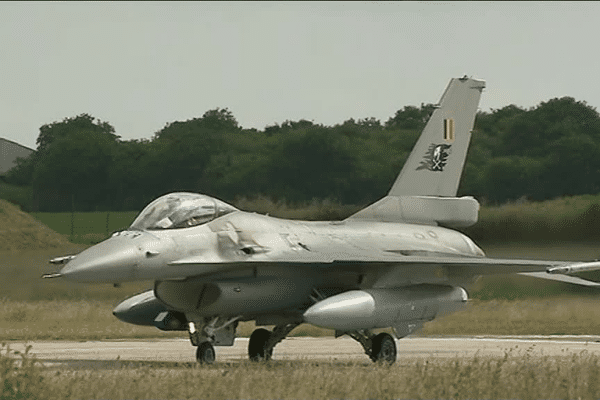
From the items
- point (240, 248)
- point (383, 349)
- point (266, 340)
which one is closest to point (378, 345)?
point (383, 349)

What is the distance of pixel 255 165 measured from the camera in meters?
31.9

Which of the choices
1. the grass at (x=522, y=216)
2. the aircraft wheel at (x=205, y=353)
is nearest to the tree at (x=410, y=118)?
the grass at (x=522, y=216)

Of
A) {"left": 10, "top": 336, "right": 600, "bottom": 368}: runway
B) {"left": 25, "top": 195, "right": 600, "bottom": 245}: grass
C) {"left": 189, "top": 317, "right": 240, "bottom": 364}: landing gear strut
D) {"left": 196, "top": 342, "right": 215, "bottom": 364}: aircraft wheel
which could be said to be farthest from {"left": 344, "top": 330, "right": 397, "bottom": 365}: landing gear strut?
{"left": 25, "top": 195, "right": 600, "bottom": 245}: grass

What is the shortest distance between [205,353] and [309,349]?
508 centimetres

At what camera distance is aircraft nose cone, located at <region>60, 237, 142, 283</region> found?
14625 millimetres

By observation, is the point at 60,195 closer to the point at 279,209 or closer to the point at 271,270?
the point at 279,209

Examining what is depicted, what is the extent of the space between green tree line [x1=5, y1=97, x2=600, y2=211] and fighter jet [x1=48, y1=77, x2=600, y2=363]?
1169 centimetres

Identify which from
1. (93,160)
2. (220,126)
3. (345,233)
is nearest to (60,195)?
(93,160)

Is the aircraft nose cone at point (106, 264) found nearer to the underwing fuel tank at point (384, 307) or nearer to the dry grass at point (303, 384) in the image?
the dry grass at point (303, 384)

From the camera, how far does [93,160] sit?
34219mm

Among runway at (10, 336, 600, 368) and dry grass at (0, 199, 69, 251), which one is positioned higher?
dry grass at (0, 199, 69, 251)

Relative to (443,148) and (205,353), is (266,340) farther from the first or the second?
(443,148)

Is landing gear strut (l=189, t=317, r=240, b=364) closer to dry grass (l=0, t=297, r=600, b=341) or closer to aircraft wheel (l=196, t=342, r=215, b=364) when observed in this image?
aircraft wheel (l=196, t=342, r=215, b=364)

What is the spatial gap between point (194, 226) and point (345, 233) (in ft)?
8.92
